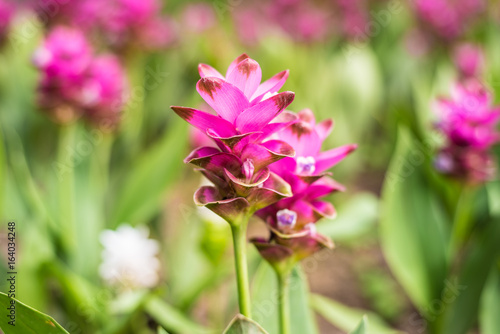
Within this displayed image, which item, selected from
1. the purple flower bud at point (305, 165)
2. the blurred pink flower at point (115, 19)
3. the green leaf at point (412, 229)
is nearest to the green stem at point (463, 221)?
the green leaf at point (412, 229)

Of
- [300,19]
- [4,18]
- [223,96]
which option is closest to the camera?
[223,96]

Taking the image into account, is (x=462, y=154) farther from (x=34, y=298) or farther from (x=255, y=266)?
(x=34, y=298)

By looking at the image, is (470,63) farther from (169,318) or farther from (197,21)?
(169,318)

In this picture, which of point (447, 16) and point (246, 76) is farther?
point (447, 16)

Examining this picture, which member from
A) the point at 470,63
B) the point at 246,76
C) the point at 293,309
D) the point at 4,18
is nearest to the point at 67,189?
the point at 293,309

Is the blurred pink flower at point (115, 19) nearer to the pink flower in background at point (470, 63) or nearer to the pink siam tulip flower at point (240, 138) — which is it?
the pink flower in background at point (470, 63)

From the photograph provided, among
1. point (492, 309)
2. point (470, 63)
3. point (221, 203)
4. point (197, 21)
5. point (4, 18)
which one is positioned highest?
point (470, 63)

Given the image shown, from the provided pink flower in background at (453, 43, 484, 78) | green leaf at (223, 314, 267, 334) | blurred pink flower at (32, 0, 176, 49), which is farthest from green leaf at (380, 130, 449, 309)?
blurred pink flower at (32, 0, 176, 49)
